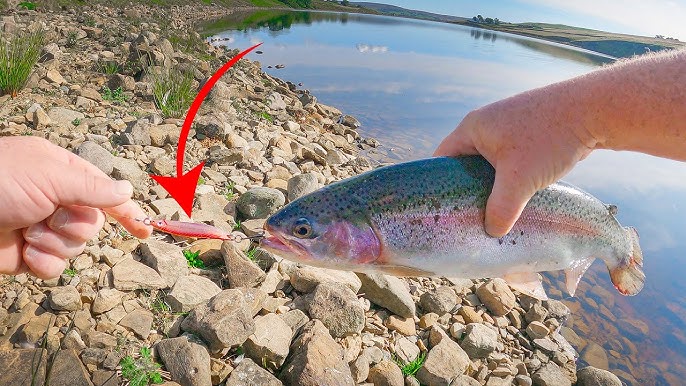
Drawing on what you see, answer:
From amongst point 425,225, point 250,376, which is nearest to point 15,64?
point 250,376

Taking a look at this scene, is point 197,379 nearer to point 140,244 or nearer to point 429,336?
point 140,244

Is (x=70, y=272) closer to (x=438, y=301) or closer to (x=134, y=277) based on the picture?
(x=134, y=277)

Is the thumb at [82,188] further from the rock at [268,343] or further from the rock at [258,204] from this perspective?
the rock at [258,204]

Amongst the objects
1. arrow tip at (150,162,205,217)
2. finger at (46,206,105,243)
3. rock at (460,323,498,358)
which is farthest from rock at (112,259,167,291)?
rock at (460,323,498,358)

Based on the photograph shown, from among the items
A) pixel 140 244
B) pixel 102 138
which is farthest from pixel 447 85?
pixel 140 244

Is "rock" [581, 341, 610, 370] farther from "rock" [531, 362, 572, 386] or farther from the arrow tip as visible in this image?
the arrow tip
